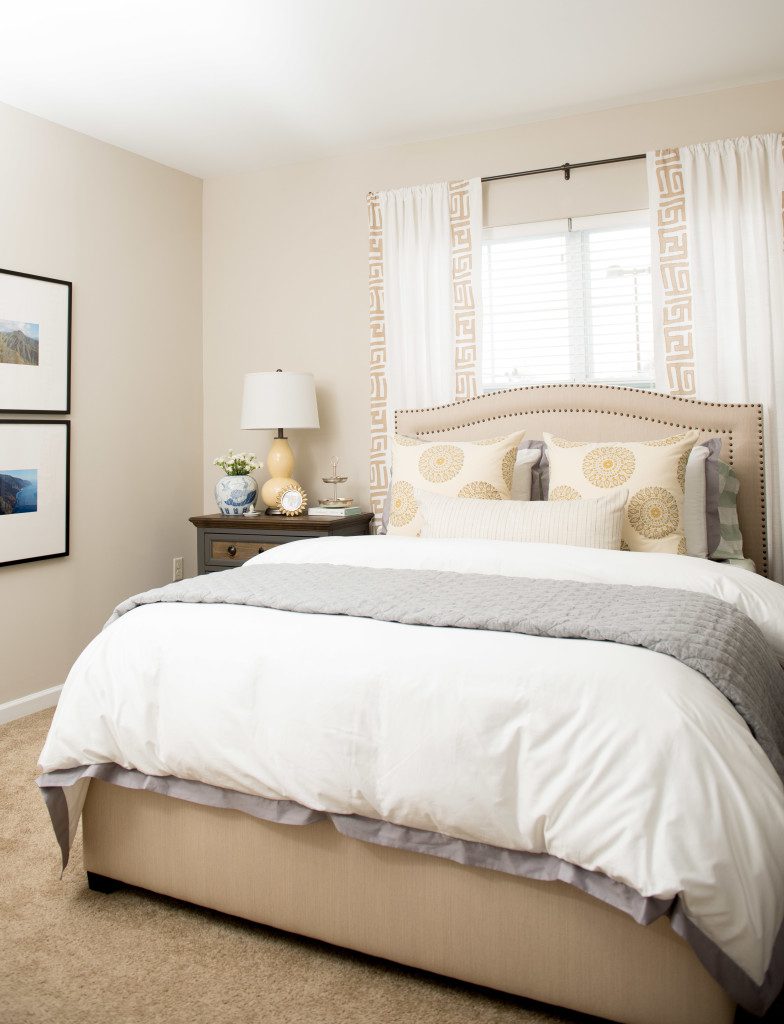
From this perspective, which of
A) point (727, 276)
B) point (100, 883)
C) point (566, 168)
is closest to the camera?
point (100, 883)

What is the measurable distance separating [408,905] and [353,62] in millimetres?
2849

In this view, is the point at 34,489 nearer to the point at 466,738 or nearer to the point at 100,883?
the point at 100,883

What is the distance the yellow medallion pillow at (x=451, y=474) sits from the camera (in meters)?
3.24

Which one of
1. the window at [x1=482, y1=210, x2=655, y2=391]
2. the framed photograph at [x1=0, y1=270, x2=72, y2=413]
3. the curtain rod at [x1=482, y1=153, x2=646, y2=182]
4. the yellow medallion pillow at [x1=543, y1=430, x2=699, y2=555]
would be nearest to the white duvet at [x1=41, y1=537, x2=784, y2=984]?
the yellow medallion pillow at [x1=543, y1=430, x2=699, y2=555]

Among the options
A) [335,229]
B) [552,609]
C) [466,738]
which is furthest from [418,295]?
[466,738]

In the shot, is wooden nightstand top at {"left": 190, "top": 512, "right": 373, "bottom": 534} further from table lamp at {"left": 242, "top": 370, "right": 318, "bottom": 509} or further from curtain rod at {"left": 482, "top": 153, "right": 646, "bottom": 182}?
curtain rod at {"left": 482, "top": 153, "right": 646, "bottom": 182}

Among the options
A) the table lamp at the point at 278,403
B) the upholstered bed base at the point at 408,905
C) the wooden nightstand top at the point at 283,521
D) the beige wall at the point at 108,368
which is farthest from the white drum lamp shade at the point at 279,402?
the upholstered bed base at the point at 408,905

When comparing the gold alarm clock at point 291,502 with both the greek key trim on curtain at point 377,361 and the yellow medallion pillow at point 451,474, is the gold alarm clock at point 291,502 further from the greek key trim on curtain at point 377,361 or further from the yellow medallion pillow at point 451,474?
the yellow medallion pillow at point 451,474

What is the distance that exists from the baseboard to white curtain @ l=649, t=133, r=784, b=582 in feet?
9.86

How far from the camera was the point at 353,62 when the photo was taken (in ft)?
10.2

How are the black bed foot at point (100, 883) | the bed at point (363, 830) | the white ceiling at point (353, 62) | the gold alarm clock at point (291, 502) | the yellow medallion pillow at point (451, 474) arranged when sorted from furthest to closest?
the gold alarm clock at point (291, 502) → the yellow medallion pillow at point (451, 474) → the white ceiling at point (353, 62) → the black bed foot at point (100, 883) → the bed at point (363, 830)

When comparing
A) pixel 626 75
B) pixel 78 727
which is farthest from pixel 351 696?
pixel 626 75

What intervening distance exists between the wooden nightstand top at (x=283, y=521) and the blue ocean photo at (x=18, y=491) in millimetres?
722

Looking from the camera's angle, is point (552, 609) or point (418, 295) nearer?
point (552, 609)
